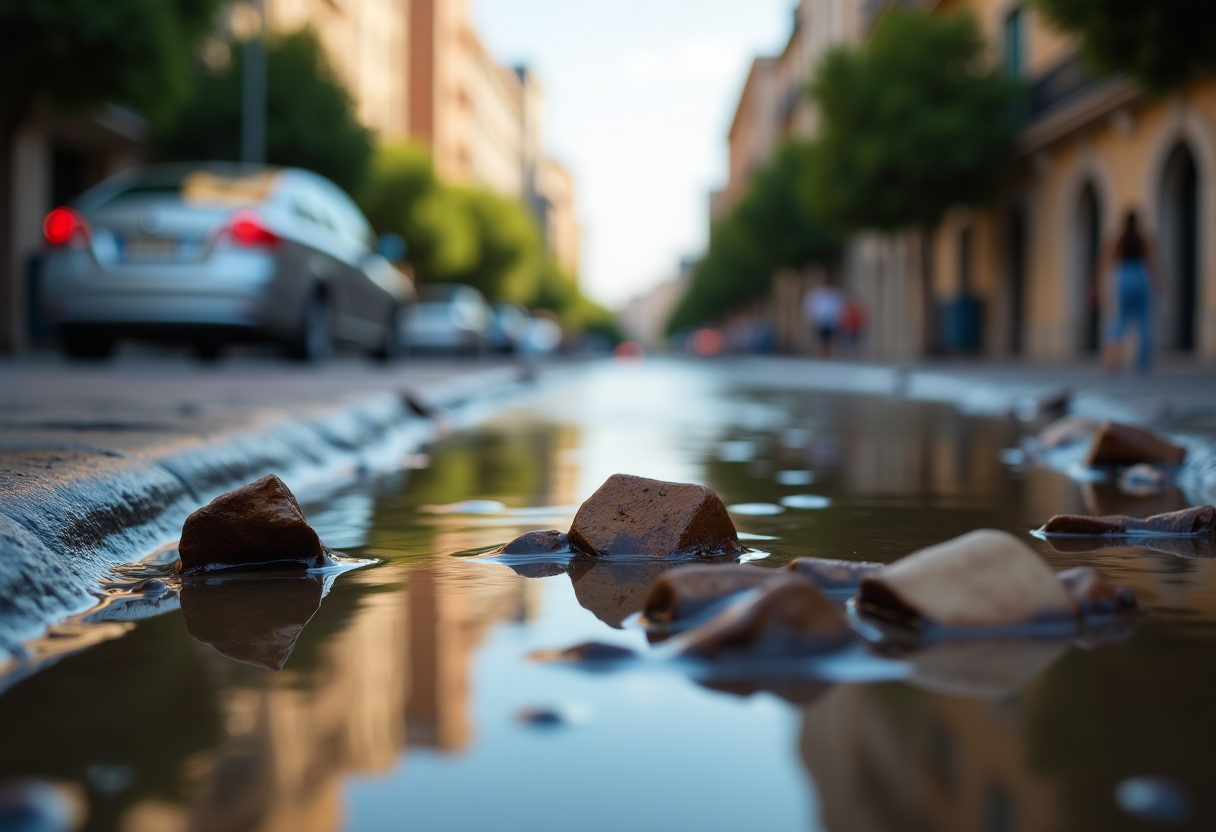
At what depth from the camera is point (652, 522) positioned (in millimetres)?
2502

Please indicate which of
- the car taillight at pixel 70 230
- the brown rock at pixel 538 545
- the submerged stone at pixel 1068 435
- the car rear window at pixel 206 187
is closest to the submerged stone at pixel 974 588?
the brown rock at pixel 538 545

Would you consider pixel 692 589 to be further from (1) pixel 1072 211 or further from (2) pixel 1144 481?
(1) pixel 1072 211

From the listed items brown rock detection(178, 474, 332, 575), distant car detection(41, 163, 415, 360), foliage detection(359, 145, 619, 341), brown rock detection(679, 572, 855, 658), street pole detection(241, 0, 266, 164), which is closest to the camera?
brown rock detection(679, 572, 855, 658)

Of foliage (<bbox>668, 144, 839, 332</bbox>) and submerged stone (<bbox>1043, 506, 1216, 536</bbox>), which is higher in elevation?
foliage (<bbox>668, 144, 839, 332</bbox>)

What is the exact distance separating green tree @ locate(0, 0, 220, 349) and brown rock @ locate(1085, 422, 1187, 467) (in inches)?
463

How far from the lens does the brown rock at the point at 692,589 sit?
176 cm

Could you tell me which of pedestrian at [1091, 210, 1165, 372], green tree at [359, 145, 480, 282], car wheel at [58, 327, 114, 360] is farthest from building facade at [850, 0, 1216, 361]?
green tree at [359, 145, 480, 282]

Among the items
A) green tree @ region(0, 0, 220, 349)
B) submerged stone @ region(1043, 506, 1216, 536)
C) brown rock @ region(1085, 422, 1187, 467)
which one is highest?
green tree @ region(0, 0, 220, 349)

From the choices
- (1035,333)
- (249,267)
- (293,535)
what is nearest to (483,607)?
(293,535)

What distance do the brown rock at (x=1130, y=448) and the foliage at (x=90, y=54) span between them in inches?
463

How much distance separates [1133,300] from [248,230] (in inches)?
343

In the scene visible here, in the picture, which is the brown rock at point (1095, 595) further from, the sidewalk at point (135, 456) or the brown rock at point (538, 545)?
the sidewalk at point (135, 456)

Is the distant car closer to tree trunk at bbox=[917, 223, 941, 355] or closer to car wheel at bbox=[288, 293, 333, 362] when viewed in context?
car wheel at bbox=[288, 293, 333, 362]

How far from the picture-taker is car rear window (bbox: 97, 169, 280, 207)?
10117mm
